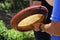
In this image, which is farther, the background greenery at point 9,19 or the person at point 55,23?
the background greenery at point 9,19

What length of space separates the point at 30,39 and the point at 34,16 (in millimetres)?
2812

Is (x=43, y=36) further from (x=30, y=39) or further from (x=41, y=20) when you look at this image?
(x=30, y=39)

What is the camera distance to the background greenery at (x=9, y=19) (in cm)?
412

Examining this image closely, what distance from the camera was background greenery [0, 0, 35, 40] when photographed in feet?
13.5

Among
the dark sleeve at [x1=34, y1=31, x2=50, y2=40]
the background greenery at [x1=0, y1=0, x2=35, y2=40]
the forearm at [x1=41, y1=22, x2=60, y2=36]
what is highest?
the forearm at [x1=41, y1=22, x2=60, y2=36]

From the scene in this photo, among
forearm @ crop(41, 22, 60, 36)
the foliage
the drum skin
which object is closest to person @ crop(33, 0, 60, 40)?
forearm @ crop(41, 22, 60, 36)

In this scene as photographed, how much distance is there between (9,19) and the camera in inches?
271

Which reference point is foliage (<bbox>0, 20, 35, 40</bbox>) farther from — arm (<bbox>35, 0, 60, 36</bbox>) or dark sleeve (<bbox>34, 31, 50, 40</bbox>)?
arm (<bbox>35, 0, 60, 36</bbox>)

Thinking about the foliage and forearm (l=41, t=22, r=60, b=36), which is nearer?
forearm (l=41, t=22, r=60, b=36)

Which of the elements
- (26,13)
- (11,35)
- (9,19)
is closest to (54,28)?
(26,13)

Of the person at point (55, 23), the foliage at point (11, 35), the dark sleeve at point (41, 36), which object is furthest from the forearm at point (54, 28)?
the foliage at point (11, 35)

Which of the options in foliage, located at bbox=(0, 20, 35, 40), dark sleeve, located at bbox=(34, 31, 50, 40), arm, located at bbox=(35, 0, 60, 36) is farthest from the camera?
foliage, located at bbox=(0, 20, 35, 40)

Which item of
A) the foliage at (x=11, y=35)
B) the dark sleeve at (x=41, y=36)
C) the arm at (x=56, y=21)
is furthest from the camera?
the foliage at (x=11, y=35)

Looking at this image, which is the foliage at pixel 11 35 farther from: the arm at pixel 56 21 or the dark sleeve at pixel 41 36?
the arm at pixel 56 21
